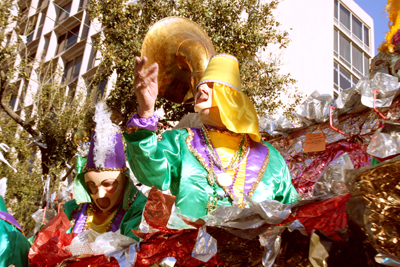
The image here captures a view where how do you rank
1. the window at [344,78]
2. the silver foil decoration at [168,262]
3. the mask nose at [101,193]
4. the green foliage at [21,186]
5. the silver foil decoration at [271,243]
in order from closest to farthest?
the silver foil decoration at [271,243] → the silver foil decoration at [168,262] → the mask nose at [101,193] → the green foliage at [21,186] → the window at [344,78]

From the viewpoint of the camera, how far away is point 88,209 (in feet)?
11.1

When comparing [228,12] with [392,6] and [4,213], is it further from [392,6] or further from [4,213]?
[4,213]

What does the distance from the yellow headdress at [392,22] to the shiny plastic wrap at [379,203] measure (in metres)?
2.37

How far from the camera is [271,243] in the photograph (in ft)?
5.07

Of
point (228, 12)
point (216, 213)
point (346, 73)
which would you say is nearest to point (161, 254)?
point (216, 213)

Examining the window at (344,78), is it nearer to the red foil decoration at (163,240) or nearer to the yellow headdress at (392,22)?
the yellow headdress at (392,22)

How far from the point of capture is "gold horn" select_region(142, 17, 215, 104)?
3410 mm

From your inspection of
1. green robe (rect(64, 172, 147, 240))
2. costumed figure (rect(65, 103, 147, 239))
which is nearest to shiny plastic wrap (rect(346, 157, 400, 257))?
green robe (rect(64, 172, 147, 240))

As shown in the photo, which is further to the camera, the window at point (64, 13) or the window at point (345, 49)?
the window at point (64, 13)

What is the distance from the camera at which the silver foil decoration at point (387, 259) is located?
1.23 metres

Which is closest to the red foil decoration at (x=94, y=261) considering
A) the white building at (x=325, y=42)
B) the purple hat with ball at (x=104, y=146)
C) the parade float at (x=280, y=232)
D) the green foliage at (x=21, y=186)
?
the parade float at (x=280, y=232)

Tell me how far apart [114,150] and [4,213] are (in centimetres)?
88

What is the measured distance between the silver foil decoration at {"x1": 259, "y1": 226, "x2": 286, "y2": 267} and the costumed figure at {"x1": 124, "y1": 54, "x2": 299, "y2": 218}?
2.38 ft

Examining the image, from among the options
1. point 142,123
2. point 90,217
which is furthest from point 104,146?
point 142,123
